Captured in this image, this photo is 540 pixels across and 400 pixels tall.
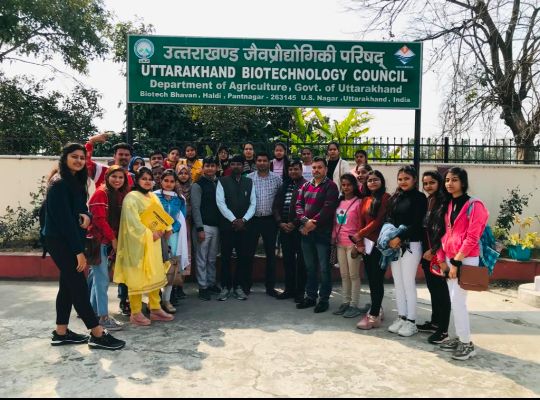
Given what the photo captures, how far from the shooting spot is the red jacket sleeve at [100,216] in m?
4.32

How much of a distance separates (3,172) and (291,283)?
18.4 ft

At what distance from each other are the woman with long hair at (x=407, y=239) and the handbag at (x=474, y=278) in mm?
647

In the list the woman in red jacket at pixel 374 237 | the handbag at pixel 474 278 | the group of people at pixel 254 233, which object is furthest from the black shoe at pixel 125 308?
the handbag at pixel 474 278

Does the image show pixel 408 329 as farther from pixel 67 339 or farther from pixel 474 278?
pixel 67 339

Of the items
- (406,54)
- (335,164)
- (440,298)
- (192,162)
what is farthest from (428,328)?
(406,54)

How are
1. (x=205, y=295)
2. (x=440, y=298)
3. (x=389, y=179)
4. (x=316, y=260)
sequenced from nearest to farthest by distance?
(x=440, y=298), (x=316, y=260), (x=205, y=295), (x=389, y=179)

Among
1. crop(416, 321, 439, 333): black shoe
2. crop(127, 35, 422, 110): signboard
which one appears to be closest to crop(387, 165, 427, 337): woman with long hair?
crop(416, 321, 439, 333): black shoe

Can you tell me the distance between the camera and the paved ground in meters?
3.25

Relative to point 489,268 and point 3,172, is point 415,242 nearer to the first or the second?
point 489,268

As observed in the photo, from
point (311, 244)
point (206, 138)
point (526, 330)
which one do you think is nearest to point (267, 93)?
point (311, 244)

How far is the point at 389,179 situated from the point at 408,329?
408cm

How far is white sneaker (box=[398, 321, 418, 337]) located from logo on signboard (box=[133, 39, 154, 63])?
4664 millimetres

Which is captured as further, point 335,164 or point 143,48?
point 143,48

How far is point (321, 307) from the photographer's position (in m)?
5.17
